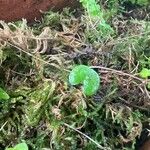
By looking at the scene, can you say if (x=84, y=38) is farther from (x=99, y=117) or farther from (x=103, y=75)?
(x=99, y=117)

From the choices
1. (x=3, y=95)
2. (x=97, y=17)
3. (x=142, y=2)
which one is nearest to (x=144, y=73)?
(x=97, y=17)

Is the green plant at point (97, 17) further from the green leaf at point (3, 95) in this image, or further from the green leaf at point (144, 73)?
the green leaf at point (3, 95)

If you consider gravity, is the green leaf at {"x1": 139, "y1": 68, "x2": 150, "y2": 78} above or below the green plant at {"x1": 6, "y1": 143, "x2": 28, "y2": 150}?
below

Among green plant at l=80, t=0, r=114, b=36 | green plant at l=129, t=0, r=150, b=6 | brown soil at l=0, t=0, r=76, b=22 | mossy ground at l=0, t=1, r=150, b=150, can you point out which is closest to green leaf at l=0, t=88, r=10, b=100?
mossy ground at l=0, t=1, r=150, b=150

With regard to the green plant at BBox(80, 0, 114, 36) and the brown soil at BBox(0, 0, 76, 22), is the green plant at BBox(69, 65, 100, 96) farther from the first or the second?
the brown soil at BBox(0, 0, 76, 22)

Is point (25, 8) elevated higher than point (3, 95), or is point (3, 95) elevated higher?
point (25, 8)

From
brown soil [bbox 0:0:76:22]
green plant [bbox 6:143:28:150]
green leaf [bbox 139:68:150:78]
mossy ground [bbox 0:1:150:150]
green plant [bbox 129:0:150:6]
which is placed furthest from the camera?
green plant [bbox 129:0:150:6]

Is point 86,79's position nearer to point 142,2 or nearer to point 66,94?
point 66,94
